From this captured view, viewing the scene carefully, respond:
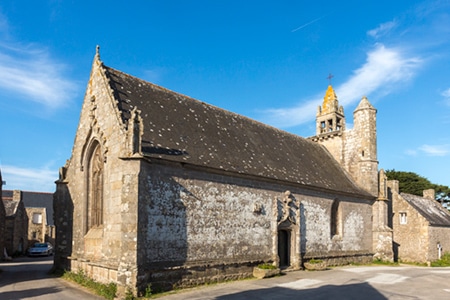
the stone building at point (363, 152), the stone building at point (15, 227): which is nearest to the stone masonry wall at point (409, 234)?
the stone building at point (363, 152)

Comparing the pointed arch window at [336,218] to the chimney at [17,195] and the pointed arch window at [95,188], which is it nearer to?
the pointed arch window at [95,188]

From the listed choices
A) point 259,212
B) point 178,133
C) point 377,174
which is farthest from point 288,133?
point 178,133

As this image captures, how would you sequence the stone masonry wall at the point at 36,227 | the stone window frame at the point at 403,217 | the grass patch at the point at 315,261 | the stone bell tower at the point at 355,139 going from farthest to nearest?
the stone masonry wall at the point at 36,227 < the stone window frame at the point at 403,217 < the stone bell tower at the point at 355,139 < the grass patch at the point at 315,261

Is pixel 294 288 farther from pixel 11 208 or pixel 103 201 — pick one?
pixel 11 208

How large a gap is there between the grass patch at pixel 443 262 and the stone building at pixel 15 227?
3487 centimetres

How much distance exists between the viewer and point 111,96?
15344 millimetres

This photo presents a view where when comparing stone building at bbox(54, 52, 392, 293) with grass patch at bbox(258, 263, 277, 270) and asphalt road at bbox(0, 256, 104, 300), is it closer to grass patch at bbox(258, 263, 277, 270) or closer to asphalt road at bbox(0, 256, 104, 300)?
grass patch at bbox(258, 263, 277, 270)

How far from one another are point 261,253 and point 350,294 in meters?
5.30

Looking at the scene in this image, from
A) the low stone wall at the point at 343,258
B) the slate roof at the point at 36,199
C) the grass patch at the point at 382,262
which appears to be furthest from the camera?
the slate roof at the point at 36,199

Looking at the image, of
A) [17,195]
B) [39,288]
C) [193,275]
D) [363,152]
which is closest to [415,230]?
[363,152]

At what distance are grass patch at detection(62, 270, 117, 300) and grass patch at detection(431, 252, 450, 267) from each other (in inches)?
961

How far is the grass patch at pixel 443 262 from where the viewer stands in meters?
28.1

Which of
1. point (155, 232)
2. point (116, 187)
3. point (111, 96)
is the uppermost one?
point (111, 96)

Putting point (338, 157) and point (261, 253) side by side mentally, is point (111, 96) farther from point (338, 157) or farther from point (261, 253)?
point (338, 157)
